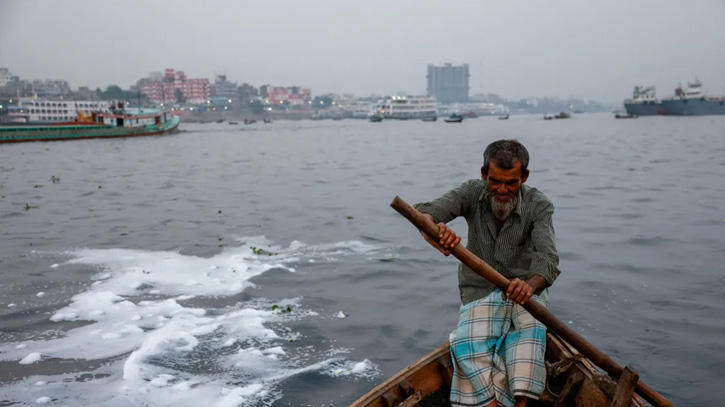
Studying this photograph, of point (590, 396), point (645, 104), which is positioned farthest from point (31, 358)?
point (645, 104)

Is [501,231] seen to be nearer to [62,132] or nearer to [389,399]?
[389,399]

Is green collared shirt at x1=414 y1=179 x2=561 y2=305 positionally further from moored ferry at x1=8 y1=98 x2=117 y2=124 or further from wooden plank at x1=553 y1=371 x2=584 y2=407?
moored ferry at x1=8 y1=98 x2=117 y2=124

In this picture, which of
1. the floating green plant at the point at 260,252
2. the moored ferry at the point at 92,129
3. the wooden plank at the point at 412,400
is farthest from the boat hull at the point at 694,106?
the wooden plank at the point at 412,400

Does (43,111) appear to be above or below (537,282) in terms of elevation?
above

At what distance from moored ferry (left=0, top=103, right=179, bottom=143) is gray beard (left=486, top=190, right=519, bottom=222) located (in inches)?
2474

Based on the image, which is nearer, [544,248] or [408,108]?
[544,248]

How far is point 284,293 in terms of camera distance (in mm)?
10289

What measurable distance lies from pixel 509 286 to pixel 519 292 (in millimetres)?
81

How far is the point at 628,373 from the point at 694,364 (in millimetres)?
4416

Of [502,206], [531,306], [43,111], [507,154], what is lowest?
[531,306]

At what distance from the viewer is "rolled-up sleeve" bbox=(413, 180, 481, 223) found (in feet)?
14.2

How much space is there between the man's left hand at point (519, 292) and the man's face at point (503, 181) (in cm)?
69

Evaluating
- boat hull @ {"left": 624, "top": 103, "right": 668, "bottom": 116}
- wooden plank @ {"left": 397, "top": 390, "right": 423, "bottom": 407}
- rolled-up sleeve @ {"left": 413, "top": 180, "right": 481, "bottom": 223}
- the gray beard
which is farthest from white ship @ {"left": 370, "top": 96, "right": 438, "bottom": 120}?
wooden plank @ {"left": 397, "top": 390, "right": 423, "bottom": 407}

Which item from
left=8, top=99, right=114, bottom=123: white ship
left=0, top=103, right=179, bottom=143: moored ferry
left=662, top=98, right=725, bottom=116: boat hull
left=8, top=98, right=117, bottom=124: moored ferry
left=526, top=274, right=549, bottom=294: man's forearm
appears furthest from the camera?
left=662, top=98, right=725, bottom=116: boat hull
